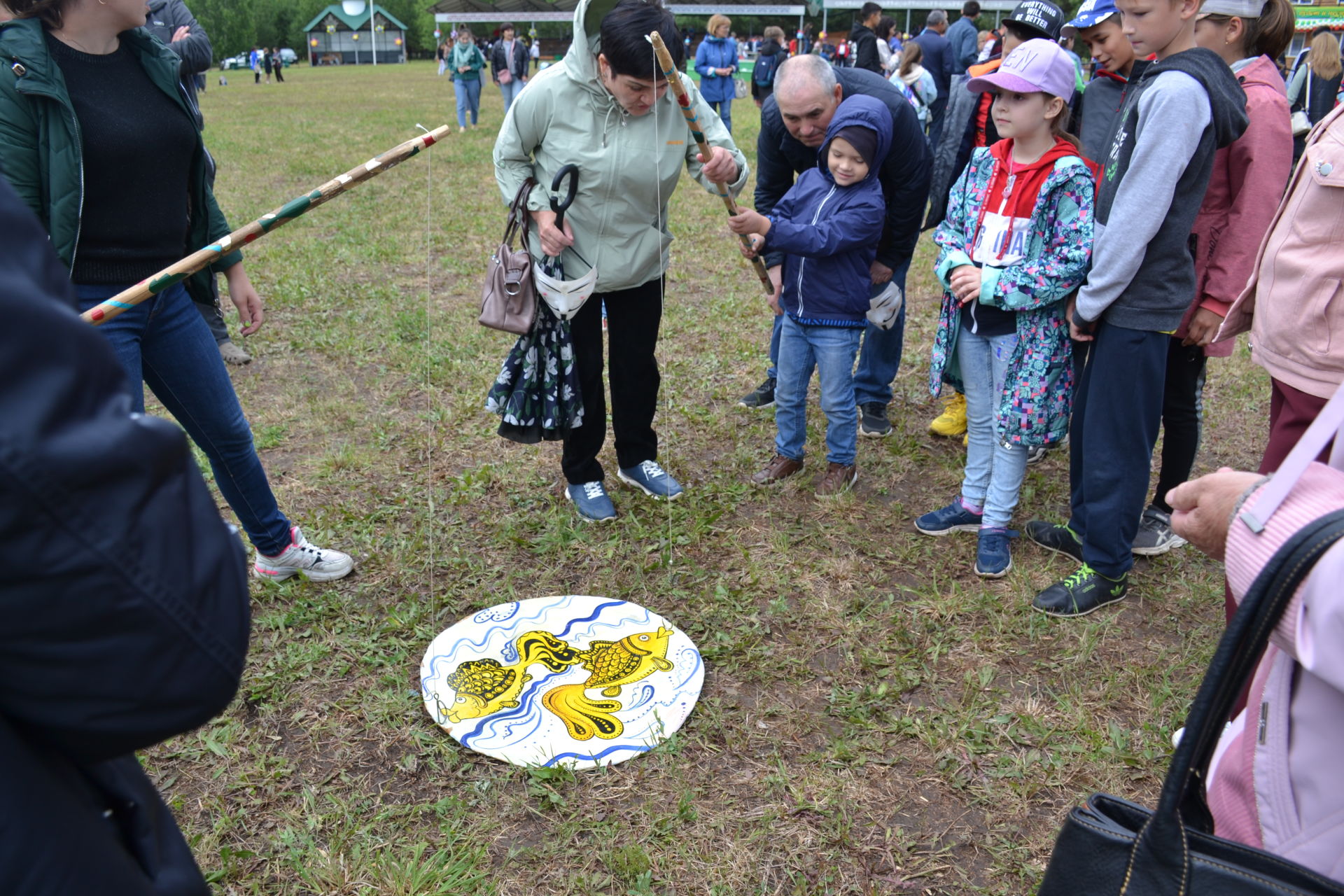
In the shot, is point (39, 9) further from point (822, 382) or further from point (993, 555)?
point (993, 555)

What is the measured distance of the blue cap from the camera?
3.33 metres

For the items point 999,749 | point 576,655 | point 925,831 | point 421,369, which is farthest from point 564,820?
point 421,369

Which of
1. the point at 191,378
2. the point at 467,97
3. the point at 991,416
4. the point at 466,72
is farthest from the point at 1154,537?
the point at 467,97

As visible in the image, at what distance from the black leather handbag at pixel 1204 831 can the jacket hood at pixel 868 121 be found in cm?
255

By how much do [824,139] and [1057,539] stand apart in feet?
5.62

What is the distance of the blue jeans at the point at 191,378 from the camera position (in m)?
2.40

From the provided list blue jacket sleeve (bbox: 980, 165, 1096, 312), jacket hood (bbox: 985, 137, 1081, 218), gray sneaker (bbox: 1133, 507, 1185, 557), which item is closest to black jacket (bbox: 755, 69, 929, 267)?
jacket hood (bbox: 985, 137, 1081, 218)

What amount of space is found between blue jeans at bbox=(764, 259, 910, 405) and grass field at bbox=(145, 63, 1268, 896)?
0.22 metres

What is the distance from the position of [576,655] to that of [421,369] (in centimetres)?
272

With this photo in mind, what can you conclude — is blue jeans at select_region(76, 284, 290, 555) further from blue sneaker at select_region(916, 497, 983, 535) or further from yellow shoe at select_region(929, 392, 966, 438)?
yellow shoe at select_region(929, 392, 966, 438)

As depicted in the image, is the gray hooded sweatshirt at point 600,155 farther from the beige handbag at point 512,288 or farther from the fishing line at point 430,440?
the fishing line at point 430,440

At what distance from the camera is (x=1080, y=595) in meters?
2.99

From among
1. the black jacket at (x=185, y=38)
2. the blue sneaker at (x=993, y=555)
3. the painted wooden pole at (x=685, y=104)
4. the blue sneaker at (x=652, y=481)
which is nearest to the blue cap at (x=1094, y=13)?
the painted wooden pole at (x=685, y=104)

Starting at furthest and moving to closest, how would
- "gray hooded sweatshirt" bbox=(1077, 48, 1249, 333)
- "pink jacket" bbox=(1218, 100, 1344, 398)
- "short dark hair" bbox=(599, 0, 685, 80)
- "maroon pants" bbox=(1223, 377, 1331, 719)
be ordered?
"short dark hair" bbox=(599, 0, 685, 80) < "gray hooded sweatshirt" bbox=(1077, 48, 1249, 333) < "maroon pants" bbox=(1223, 377, 1331, 719) < "pink jacket" bbox=(1218, 100, 1344, 398)
